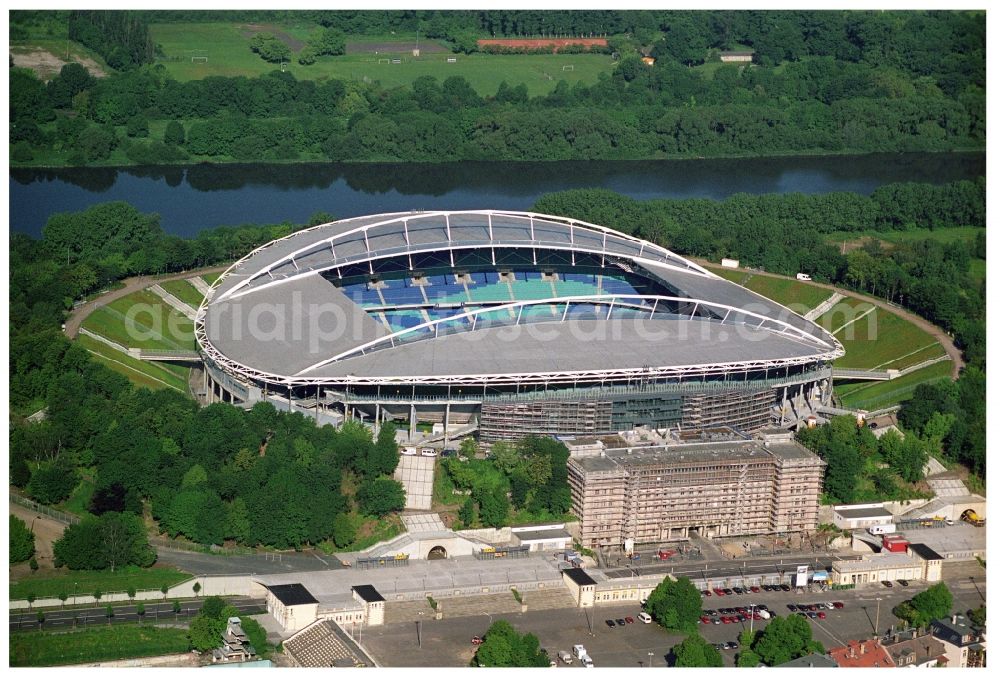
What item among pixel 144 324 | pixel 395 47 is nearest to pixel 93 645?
pixel 144 324

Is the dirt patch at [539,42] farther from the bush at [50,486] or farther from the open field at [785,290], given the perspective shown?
the bush at [50,486]

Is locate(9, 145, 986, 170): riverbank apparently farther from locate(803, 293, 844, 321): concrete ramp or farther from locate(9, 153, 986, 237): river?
locate(803, 293, 844, 321): concrete ramp

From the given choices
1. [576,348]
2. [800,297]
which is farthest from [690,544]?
[800,297]

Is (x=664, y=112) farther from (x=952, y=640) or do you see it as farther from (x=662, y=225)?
(x=952, y=640)

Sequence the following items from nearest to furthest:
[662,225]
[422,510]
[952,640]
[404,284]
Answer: [952,640]
[422,510]
[404,284]
[662,225]

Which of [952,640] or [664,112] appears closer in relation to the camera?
[952,640]

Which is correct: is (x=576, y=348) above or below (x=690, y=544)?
above

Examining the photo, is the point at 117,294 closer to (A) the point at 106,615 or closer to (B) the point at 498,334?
(B) the point at 498,334
